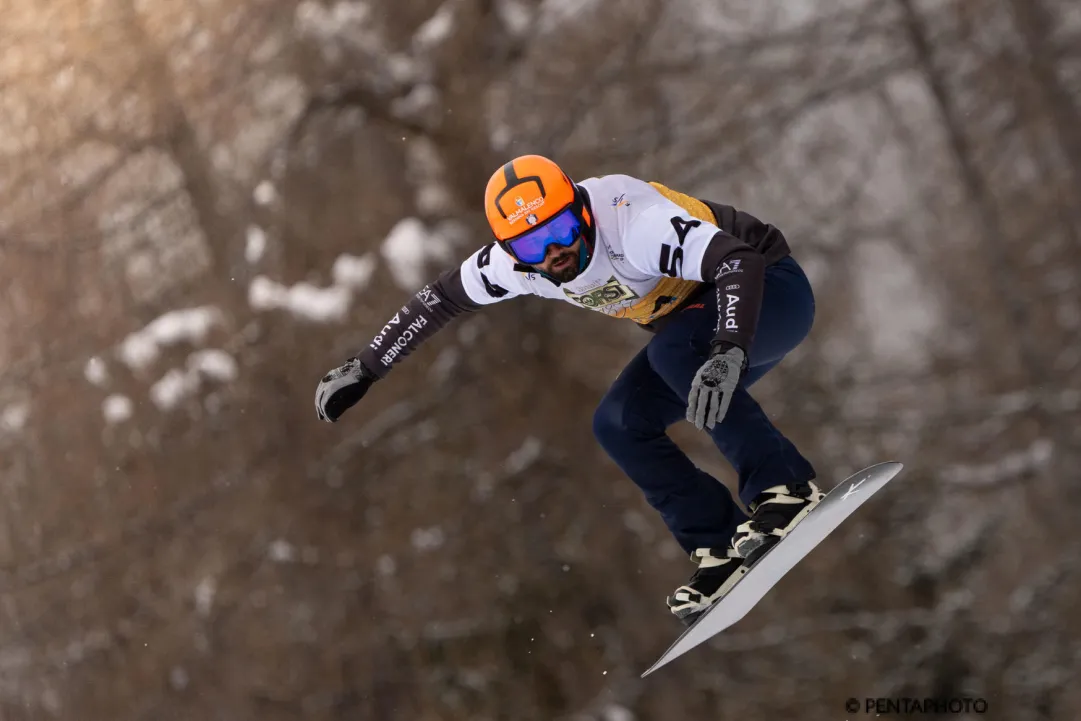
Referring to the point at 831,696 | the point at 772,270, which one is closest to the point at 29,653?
the point at 831,696

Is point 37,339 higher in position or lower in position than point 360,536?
higher

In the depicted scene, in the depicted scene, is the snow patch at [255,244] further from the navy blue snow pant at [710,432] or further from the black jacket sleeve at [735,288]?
the black jacket sleeve at [735,288]

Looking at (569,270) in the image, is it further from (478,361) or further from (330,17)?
(330,17)

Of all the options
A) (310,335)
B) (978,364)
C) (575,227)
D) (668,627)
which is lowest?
(668,627)

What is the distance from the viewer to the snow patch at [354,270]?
4.30m

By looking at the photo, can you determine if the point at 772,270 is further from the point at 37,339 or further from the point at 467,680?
the point at 37,339

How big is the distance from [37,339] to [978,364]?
4861 millimetres

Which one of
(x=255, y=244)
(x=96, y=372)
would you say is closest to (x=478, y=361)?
(x=255, y=244)

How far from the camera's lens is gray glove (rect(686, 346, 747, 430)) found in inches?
86.7

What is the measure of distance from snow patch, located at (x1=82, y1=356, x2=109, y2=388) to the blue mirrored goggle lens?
325cm

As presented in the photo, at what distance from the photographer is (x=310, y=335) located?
4363 mm

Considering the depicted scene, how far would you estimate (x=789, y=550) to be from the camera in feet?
7.96

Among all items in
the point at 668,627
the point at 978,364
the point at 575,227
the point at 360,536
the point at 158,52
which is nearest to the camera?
the point at 575,227

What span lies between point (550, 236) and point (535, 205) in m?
0.10
